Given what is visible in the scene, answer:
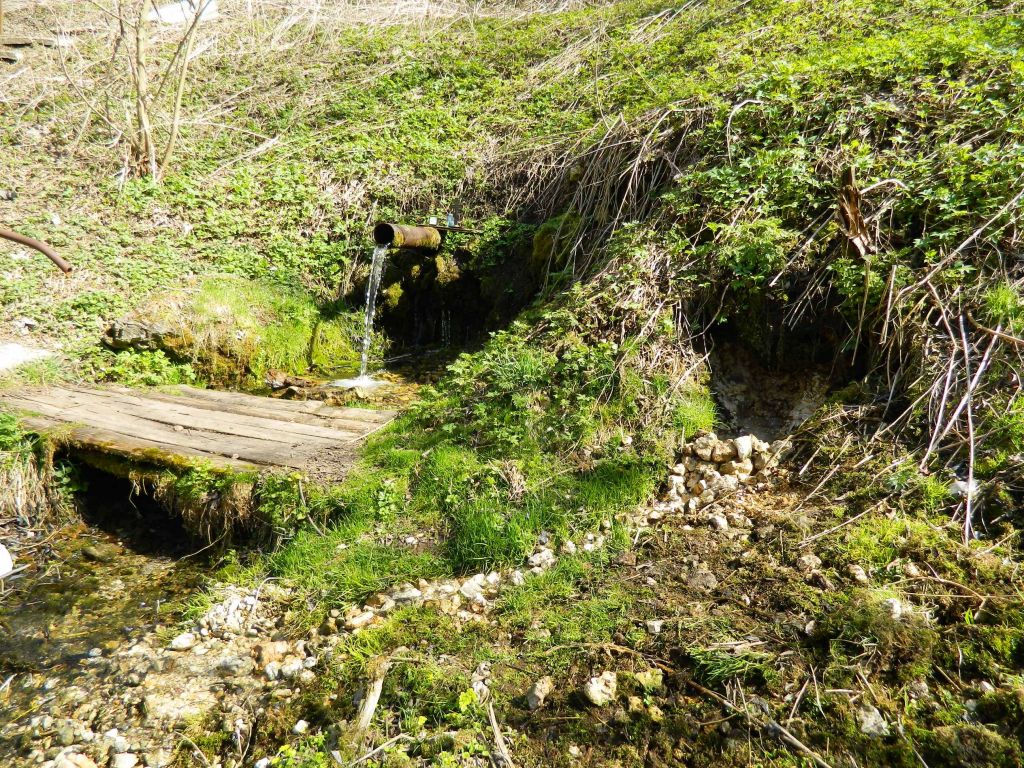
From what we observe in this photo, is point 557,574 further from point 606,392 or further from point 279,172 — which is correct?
point 279,172

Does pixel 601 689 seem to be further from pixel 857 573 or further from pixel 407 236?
pixel 407 236

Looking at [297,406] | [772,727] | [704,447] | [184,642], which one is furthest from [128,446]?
[772,727]

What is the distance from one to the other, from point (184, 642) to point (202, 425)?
6.69 feet

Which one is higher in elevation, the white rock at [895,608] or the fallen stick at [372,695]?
the white rock at [895,608]

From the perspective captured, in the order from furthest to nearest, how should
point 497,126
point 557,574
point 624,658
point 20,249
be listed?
point 497,126 → point 20,249 → point 557,574 → point 624,658

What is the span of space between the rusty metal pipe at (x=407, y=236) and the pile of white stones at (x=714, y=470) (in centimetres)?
433

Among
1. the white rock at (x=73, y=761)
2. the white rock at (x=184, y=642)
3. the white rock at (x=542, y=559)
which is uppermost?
the white rock at (x=542, y=559)

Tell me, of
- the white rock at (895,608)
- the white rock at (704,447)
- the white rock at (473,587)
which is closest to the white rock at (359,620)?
the white rock at (473,587)

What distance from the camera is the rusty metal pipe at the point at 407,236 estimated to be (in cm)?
672

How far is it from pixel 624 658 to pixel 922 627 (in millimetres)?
1131

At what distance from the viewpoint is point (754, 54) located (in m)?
7.14

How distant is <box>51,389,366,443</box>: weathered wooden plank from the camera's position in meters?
4.60

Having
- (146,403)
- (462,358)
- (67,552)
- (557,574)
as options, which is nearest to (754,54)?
(462,358)

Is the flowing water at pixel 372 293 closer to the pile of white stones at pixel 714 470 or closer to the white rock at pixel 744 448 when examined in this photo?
the pile of white stones at pixel 714 470
